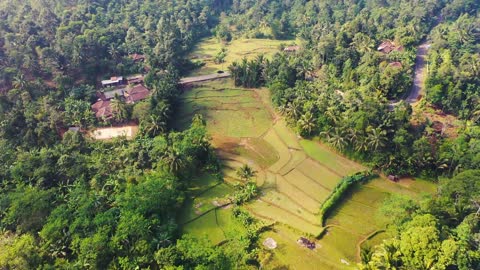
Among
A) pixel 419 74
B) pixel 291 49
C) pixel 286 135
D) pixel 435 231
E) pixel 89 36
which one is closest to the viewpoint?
pixel 435 231

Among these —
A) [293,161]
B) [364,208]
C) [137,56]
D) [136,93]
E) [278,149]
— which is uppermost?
[137,56]

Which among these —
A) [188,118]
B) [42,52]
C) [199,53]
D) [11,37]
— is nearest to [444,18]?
[199,53]

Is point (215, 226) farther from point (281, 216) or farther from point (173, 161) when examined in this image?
point (173, 161)

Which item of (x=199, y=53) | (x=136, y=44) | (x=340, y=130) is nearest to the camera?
(x=340, y=130)

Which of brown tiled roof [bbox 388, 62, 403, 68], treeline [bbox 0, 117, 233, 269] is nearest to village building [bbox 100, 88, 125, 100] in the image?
treeline [bbox 0, 117, 233, 269]

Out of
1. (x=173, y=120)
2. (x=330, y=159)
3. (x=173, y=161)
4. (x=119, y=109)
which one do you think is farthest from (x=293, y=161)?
(x=119, y=109)

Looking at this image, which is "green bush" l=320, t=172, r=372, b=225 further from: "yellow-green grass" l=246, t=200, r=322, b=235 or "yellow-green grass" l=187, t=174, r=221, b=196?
"yellow-green grass" l=187, t=174, r=221, b=196

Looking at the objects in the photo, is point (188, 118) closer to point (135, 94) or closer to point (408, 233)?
point (135, 94)
